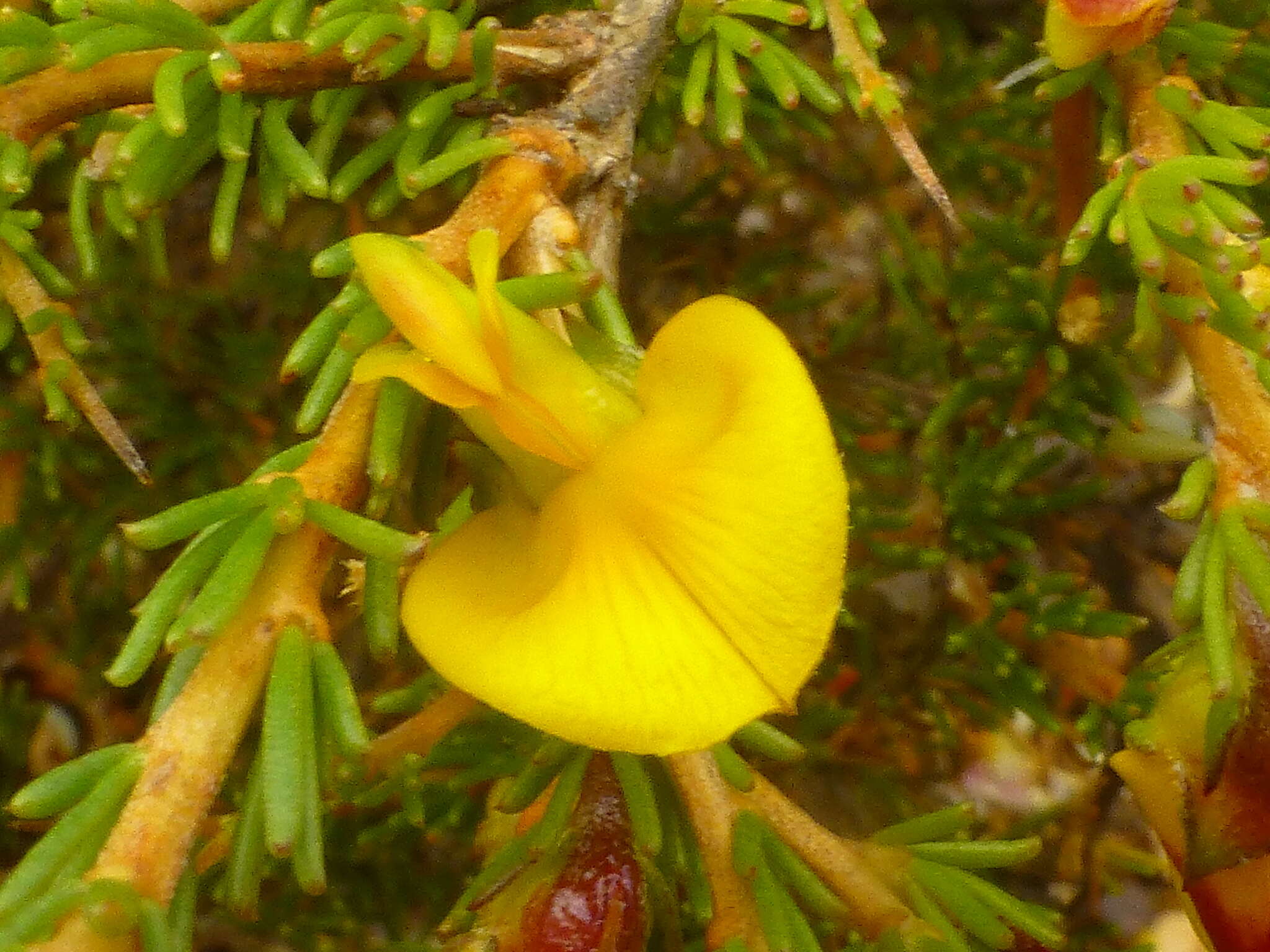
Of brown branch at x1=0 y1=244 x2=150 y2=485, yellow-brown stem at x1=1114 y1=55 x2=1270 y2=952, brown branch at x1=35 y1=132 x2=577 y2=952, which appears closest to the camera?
brown branch at x1=35 y1=132 x2=577 y2=952

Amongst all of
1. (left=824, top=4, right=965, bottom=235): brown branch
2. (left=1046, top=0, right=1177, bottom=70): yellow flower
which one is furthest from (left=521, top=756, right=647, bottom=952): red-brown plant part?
(left=1046, top=0, right=1177, bottom=70): yellow flower

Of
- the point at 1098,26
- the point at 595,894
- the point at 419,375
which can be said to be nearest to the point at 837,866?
the point at 595,894

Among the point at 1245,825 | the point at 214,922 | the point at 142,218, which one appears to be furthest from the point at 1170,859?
the point at 214,922

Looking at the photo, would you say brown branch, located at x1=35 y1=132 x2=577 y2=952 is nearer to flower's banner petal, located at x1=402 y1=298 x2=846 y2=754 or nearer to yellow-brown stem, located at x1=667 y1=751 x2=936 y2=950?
flower's banner petal, located at x1=402 y1=298 x2=846 y2=754

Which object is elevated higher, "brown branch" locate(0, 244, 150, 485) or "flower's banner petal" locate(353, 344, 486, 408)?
"flower's banner petal" locate(353, 344, 486, 408)

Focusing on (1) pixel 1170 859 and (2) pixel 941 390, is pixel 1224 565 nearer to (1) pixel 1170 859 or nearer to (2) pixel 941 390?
(1) pixel 1170 859

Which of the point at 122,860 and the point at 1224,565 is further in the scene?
the point at 1224,565

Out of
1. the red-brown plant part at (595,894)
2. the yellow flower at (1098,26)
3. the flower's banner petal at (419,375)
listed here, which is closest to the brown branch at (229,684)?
the flower's banner petal at (419,375)
